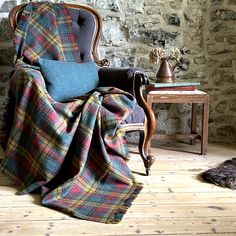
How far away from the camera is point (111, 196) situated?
1.86m

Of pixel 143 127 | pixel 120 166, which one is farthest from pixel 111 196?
pixel 143 127

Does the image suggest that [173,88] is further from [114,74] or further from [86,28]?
[86,28]

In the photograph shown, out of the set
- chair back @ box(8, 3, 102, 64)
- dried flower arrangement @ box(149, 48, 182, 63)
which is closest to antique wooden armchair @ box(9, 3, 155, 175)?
chair back @ box(8, 3, 102, 64)

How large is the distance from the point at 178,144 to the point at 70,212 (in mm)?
1521

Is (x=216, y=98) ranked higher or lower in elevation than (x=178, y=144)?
higher

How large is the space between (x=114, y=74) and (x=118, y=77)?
0.17ft

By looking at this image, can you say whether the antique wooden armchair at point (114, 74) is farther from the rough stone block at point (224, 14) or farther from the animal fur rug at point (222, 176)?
the rough stone block at point (224, 14)

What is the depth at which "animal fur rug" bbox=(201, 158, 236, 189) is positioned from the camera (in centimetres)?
211

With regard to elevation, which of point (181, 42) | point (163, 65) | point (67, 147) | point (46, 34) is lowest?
point (67, 147)

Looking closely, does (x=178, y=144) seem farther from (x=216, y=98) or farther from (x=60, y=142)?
(x=60, y=142)

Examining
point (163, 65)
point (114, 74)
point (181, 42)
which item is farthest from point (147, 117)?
point (181, 42)

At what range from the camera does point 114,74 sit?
7.80 feet

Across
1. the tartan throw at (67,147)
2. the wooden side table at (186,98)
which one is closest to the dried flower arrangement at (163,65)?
the wooden side table at (186,98)

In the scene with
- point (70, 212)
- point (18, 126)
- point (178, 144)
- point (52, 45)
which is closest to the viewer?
point (70, 212)
